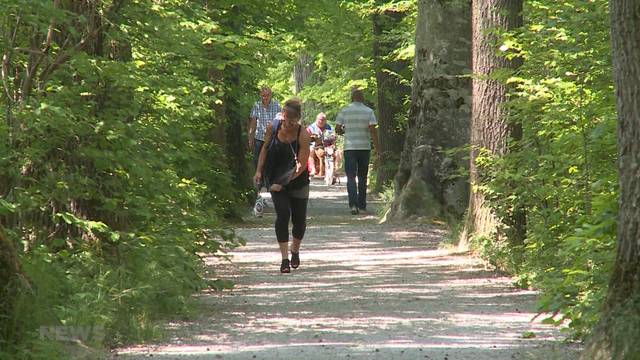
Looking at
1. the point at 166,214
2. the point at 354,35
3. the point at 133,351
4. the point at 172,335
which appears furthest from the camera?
the point at 354,35

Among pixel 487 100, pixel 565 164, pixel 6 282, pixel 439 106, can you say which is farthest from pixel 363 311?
pixel 439 106

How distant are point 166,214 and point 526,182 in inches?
149

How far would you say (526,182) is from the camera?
1283 centimetres

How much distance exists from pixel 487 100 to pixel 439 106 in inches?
195

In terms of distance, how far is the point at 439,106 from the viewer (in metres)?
20.0

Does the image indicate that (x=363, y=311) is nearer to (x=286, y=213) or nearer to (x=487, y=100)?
(x=286, y=213)

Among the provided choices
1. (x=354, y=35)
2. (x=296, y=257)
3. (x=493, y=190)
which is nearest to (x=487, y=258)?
(x=493, y=190)

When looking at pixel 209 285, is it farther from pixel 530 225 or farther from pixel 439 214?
pixel 439 214

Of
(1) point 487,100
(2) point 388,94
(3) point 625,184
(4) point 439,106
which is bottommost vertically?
(3) point 625,184

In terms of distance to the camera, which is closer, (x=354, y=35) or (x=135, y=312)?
(x=135, y=312)

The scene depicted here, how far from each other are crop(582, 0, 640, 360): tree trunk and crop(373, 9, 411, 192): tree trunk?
22.2 metres

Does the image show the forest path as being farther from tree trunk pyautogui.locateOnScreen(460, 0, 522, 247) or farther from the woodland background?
tree trunk pyautogui.locateOnScreen(460, 0, 522, 247)

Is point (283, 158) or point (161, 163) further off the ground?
point (283, 158)

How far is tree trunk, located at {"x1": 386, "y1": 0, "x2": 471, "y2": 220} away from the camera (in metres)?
19.7
